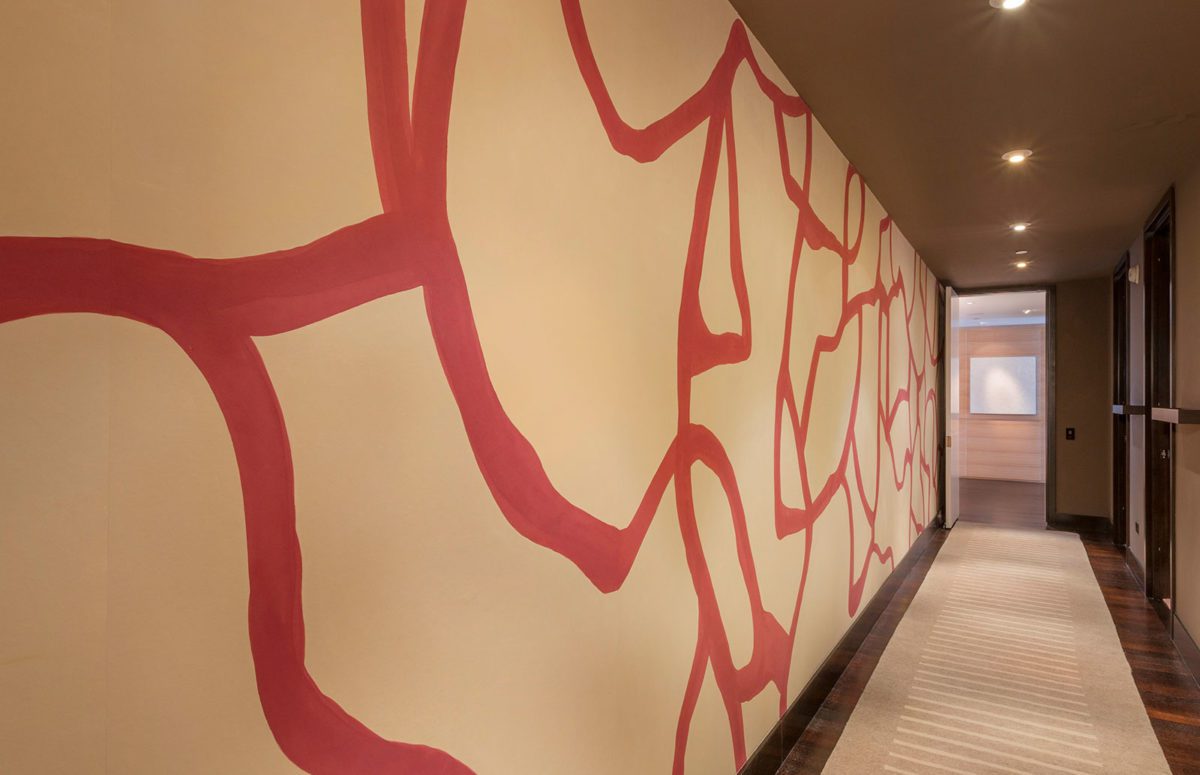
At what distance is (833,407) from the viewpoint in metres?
3.12

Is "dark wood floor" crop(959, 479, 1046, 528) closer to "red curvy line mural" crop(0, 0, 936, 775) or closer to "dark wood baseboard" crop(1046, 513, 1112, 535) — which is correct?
"dark wood baseboard" crop(1046, 513, 1112, 535)

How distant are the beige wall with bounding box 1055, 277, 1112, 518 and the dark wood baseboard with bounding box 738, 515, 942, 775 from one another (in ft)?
12.3

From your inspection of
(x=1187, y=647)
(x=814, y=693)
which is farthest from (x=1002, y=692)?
(x=1187, y=647)

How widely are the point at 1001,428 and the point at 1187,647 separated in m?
8.60

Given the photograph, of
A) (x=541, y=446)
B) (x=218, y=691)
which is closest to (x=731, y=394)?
(x=541, y=446)

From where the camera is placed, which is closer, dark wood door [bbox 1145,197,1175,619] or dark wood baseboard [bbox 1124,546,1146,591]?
dark wood door [bbox 1145,197,1175,619]

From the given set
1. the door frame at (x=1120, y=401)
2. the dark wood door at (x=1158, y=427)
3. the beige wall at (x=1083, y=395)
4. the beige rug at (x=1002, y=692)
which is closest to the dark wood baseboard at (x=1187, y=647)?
the beige rug at (x=1002, y=692)

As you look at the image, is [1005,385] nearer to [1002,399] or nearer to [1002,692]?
[1002,399]

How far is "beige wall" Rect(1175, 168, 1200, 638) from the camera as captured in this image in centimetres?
331

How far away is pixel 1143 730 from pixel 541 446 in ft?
9.83

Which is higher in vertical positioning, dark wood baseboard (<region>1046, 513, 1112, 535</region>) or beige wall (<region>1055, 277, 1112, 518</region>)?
beige wall (<region>1055, 277, 1112, 518</region>)

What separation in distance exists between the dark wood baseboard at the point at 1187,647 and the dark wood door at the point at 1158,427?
Answer: 842 mm

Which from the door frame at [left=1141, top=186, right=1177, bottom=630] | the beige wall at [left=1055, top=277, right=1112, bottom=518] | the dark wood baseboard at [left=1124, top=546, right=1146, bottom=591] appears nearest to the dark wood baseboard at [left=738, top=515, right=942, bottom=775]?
the door frame at [left=1141, top=186, right=1177, bottom=630]

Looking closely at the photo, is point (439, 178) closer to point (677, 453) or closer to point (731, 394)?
point (677, 453)
